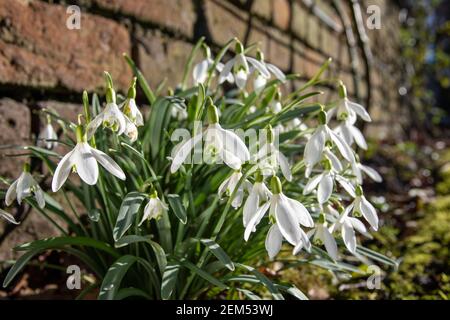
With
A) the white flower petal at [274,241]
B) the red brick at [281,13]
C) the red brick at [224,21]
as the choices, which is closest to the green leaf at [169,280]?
the white flower petal at [274,241]

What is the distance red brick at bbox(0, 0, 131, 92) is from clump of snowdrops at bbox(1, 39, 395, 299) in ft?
0.57

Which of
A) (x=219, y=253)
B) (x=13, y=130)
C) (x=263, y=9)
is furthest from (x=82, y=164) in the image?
(x=263, y=9)

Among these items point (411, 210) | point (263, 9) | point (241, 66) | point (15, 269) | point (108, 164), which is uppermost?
point (263, 9)

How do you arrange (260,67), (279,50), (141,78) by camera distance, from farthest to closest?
(279,50), (141,78), (260,67)

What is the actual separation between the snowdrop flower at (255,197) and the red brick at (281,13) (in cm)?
190

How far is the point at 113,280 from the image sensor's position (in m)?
0.96

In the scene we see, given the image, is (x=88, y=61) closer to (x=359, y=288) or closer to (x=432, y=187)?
(x=359, y=288)

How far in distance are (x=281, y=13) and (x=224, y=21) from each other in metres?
0.73

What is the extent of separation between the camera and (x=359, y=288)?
5.27 ft

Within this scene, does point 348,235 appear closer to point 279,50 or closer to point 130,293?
point 130,293

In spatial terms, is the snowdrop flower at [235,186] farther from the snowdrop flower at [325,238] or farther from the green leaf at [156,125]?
the green leaf at [156,125]

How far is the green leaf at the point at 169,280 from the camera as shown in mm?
937
